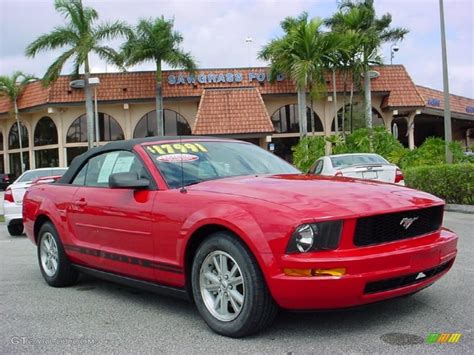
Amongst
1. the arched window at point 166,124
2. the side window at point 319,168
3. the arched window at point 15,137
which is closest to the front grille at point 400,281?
the side window at point 319,168

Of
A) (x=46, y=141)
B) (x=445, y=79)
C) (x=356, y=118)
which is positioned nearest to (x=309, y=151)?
(x=445, y=79)

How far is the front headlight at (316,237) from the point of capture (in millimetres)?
3709

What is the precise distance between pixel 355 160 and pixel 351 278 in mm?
10274

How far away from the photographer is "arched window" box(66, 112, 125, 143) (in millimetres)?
31906

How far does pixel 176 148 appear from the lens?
518cm

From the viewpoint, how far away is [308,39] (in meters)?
24.7

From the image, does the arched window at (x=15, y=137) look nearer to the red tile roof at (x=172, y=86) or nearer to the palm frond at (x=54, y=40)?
the red tile roof at (x=172, y=86)

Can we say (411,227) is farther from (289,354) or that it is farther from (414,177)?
Result: (414,177)

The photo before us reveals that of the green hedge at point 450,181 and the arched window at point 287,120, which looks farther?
the arched window at point 287,120

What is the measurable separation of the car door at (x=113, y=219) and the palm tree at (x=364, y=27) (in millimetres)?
→ 22335

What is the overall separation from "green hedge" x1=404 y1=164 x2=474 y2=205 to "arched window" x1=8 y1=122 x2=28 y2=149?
2779cm

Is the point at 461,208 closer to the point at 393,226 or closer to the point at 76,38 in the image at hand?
the point at 393,226

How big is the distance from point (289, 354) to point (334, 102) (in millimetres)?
27309

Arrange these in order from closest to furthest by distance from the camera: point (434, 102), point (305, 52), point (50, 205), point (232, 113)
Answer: point (50, 205), point (305, 52), point (232, 113), point (434, 102)
